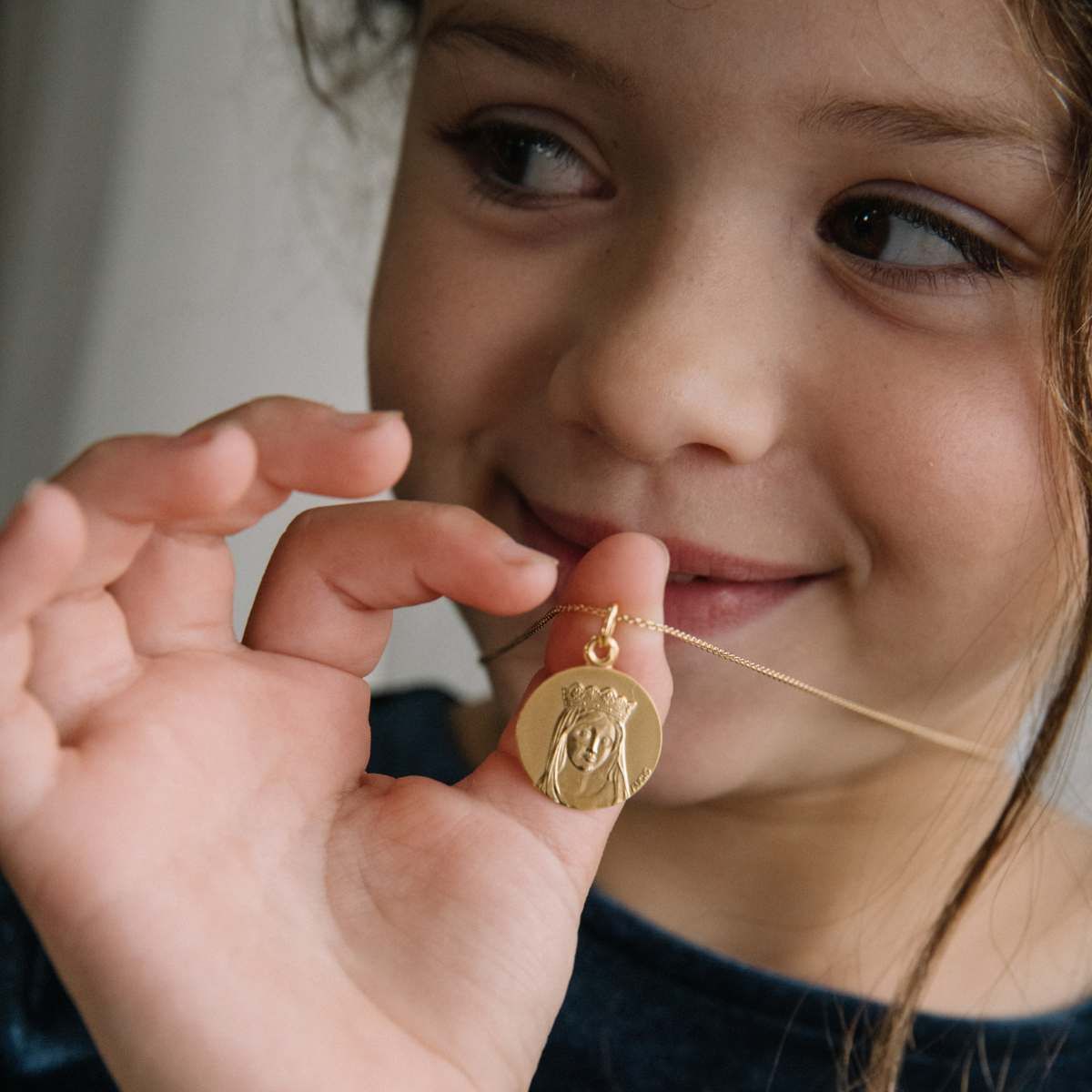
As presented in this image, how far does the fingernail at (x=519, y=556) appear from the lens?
0.75 m

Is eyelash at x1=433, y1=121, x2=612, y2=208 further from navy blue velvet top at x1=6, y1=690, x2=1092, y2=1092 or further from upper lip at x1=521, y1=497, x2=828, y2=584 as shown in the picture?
navy blue velvet top at x1=6, y1=690, x2=1092, y2=1092

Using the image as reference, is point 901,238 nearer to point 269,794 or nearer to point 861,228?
point 861,228

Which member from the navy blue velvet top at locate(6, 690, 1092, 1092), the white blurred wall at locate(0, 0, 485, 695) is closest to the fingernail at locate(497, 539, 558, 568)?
the navy blue velvet top at locate(6, 690, 1092, 1092)

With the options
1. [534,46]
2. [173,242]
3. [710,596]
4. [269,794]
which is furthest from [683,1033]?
[173,242]

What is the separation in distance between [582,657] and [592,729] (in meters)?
0.04

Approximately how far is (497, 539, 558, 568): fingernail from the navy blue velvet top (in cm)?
50

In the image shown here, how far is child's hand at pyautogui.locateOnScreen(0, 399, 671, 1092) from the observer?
688mm

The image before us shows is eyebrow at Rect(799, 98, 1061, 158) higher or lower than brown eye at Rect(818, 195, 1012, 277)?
higher

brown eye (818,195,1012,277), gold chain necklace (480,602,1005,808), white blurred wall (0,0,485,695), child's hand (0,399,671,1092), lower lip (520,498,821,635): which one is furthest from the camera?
white blurred wall (0,0,485,695)

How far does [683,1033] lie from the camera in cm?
111

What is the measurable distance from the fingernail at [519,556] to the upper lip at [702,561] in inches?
8.2

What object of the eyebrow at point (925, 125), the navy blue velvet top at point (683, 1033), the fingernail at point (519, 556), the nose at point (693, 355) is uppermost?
the eyebrow at point (925, 125)

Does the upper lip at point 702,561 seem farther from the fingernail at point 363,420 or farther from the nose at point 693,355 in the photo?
the fingernail at point 363,420

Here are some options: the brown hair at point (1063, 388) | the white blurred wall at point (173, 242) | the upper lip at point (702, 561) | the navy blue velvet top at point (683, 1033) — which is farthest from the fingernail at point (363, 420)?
the white blurred wall at point (173, 242)
